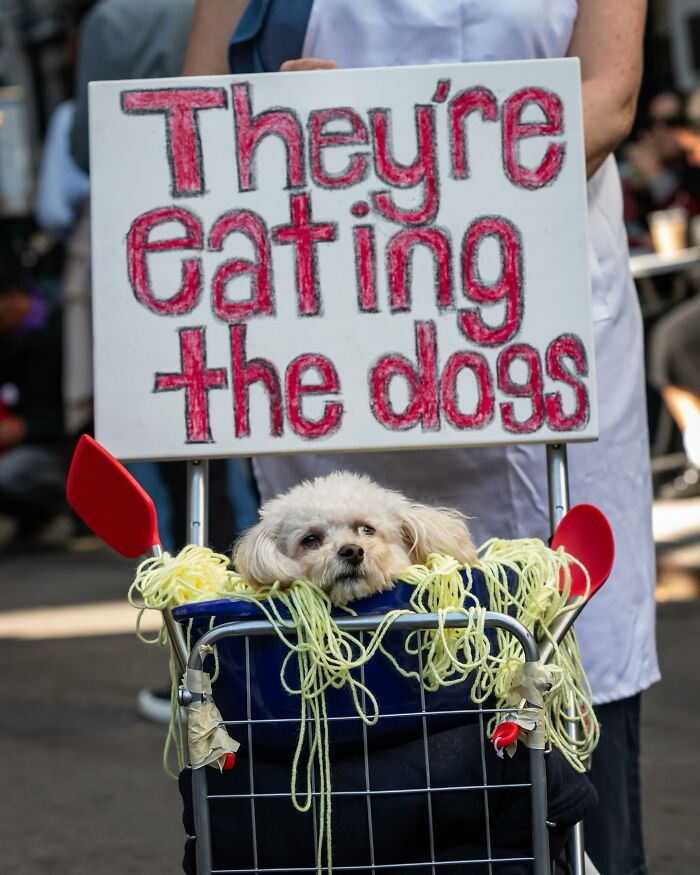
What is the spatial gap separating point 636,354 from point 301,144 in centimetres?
78

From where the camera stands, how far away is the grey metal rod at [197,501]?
2.52 m

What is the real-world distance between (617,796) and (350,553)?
0.98 m

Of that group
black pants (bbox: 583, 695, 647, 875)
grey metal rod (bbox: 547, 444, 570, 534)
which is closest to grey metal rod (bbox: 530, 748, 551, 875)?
grey metal rod (bbox: 547, 444, 570, 534)

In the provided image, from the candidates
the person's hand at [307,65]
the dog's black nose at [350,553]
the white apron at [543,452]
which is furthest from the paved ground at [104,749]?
the person's hand at [307,65]

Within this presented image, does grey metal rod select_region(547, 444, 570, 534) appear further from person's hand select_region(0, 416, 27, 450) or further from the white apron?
person's hand select_region(0, 416, 27, 450)

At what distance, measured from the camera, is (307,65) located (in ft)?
8.45

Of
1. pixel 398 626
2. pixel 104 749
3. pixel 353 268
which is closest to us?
pixel 398 626

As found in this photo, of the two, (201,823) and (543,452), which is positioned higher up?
(543,452)

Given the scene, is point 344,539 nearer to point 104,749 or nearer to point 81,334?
point 104,749

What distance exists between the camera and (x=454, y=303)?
8.20ft

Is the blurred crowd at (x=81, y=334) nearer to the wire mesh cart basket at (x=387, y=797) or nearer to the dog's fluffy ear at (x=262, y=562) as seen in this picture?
the dog's fluffy ear at (x=262, y=562)

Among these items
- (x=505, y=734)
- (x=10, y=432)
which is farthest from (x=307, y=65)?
(x=10, y=432)

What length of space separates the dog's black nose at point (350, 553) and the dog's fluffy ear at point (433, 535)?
0.19 m

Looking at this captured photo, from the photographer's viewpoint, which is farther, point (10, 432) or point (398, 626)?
point (10, 432)
